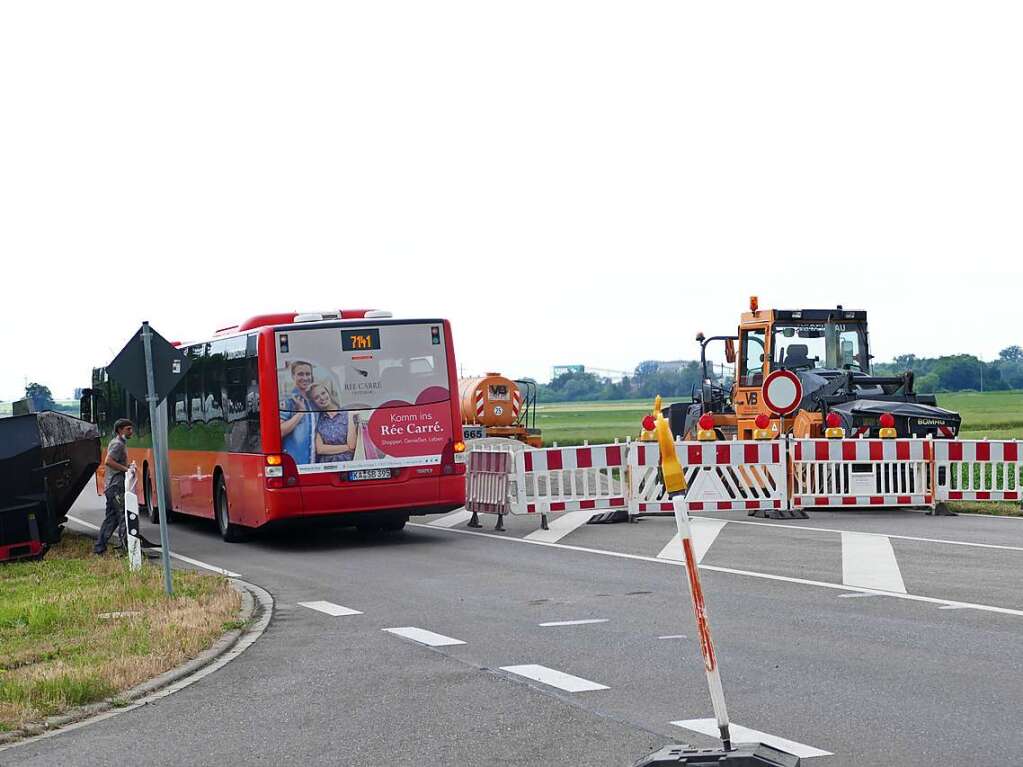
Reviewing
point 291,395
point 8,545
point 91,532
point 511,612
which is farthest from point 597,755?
point 91,532

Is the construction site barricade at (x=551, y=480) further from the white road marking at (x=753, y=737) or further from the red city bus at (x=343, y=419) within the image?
the white road marking at (x=753, y=737)

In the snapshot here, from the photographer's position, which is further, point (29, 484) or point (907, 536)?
point (29, 484)

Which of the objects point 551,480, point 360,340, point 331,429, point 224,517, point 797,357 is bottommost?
point 224,517

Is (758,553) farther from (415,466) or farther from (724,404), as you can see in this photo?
(724,404)

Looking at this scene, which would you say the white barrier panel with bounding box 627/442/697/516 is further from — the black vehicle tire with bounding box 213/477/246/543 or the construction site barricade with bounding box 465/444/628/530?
the black vehicle tire with bounding box 213/477/246/543

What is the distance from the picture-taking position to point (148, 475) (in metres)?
27.1

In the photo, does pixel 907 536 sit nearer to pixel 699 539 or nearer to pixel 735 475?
pixel 699 539

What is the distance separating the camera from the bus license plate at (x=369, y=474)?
18938mm

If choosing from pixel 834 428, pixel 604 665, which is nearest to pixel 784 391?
pixel 834 428

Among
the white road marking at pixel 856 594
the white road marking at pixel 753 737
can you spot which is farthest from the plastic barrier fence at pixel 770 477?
the white road marking at pixel 753 737

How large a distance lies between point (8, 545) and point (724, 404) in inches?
495

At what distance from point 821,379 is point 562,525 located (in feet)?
18.3

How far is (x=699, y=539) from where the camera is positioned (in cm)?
1766

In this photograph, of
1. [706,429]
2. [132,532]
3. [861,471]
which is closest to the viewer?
[132,532]
